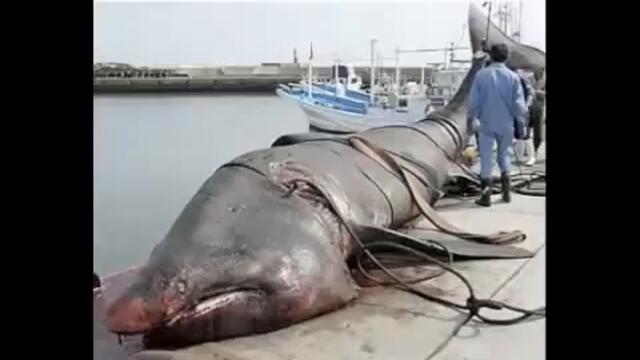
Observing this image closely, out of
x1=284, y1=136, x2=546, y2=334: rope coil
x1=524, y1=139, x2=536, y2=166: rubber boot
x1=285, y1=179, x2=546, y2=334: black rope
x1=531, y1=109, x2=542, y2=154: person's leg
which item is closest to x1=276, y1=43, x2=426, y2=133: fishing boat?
x1=524, y1=139, x2=536, y2=166: rubber boot

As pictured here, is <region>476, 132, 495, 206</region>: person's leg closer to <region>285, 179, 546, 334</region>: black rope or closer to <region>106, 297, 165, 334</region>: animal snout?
<region>285, 179, 546, 334</region>: black rope

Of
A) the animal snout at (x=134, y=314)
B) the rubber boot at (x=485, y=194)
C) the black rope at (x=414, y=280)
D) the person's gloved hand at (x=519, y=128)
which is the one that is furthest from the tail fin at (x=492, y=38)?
the animal snout at (x=134, y=314)

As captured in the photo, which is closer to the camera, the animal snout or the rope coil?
the animal snout

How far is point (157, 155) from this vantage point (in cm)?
1909

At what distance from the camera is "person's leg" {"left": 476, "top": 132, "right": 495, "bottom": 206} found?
5402mm

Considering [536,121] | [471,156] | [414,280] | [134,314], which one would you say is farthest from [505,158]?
[134,314]

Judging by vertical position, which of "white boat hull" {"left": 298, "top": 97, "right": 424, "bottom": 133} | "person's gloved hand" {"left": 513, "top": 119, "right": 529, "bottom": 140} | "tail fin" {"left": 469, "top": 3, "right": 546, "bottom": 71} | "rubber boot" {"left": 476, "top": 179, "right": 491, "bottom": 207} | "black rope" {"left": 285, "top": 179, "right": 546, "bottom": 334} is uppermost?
"tail fin" {"left": 469, "top": 3, "right": 546, "bottom": 71}

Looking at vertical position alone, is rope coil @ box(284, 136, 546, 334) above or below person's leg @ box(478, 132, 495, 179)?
below

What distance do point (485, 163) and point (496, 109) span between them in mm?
389

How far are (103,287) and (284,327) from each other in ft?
2.53

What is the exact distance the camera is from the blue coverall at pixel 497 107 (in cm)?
529

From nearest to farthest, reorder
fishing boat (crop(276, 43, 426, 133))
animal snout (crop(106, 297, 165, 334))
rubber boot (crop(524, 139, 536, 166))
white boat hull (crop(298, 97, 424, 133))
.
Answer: animal snout (crop(106, 297, 165, 334)) < rubber boot (crop(524, 139, 536, 166)) < white boat hull (crop(298, 97, 424, 133)) < fishing boat (crop(276, 43, 426, 133))

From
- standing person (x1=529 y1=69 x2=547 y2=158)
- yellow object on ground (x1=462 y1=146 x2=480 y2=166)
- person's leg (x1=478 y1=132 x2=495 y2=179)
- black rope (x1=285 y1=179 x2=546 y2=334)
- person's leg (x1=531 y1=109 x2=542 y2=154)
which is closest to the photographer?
black rope (x1=285 y1=179 x2=546 y2=334)

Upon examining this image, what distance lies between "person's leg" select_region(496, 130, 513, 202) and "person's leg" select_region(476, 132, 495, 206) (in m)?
0.06
